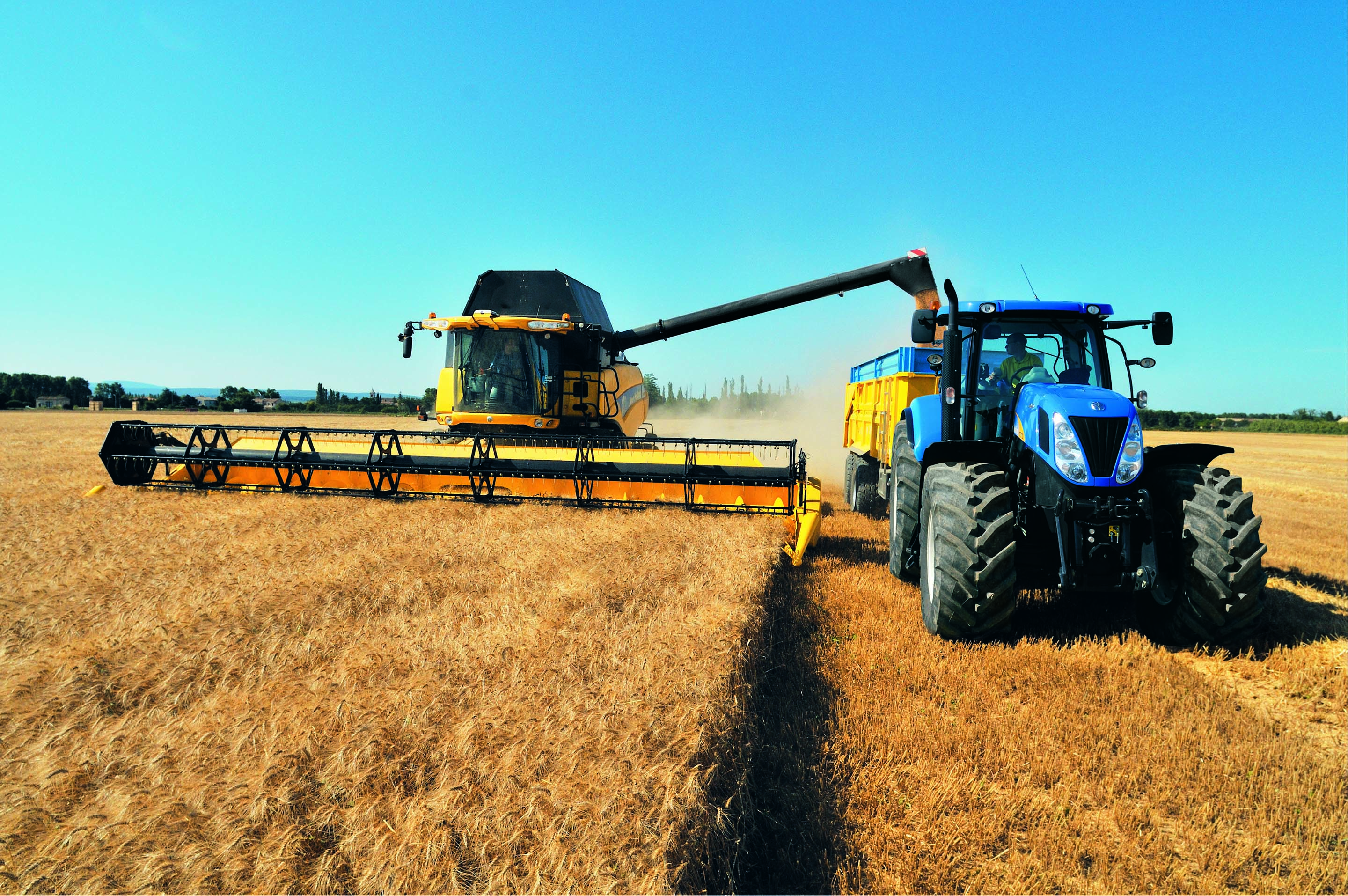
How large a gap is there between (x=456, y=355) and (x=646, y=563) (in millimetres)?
5696

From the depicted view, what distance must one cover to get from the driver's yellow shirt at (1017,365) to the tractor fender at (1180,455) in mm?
1051

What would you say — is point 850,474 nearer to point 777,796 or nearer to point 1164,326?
point 1164,326

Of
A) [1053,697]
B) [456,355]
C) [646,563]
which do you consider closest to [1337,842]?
[1053,697]

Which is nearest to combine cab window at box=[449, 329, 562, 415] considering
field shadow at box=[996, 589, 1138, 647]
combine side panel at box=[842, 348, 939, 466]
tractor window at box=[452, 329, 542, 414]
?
tractor window at box=[452, 329, 542, 414]

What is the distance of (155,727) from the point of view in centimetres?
288

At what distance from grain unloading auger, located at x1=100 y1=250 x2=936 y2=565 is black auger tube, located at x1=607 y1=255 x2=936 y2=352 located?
22 millimetres

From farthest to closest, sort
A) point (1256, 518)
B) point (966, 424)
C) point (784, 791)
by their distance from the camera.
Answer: point (966, 424) → point (1256, 518) → point (784, 791)

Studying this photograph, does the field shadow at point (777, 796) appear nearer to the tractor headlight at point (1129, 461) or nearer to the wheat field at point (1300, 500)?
the tractor headlight at point (1129, 461)

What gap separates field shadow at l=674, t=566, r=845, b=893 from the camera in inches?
93.0

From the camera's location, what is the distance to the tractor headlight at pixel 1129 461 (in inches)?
171

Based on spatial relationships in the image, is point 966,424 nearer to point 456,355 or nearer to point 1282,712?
point 1282,712

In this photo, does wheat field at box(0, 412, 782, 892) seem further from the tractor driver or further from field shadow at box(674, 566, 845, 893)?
the tractor driver

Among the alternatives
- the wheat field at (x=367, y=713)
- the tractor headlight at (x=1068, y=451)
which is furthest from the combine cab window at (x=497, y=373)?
the tractor headlight at (x=1068, y=451)

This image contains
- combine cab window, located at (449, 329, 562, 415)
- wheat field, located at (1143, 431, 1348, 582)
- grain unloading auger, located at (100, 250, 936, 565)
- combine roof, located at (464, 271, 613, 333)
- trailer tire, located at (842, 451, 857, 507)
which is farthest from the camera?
combine roof, located at (464, 271, 613, 333)
